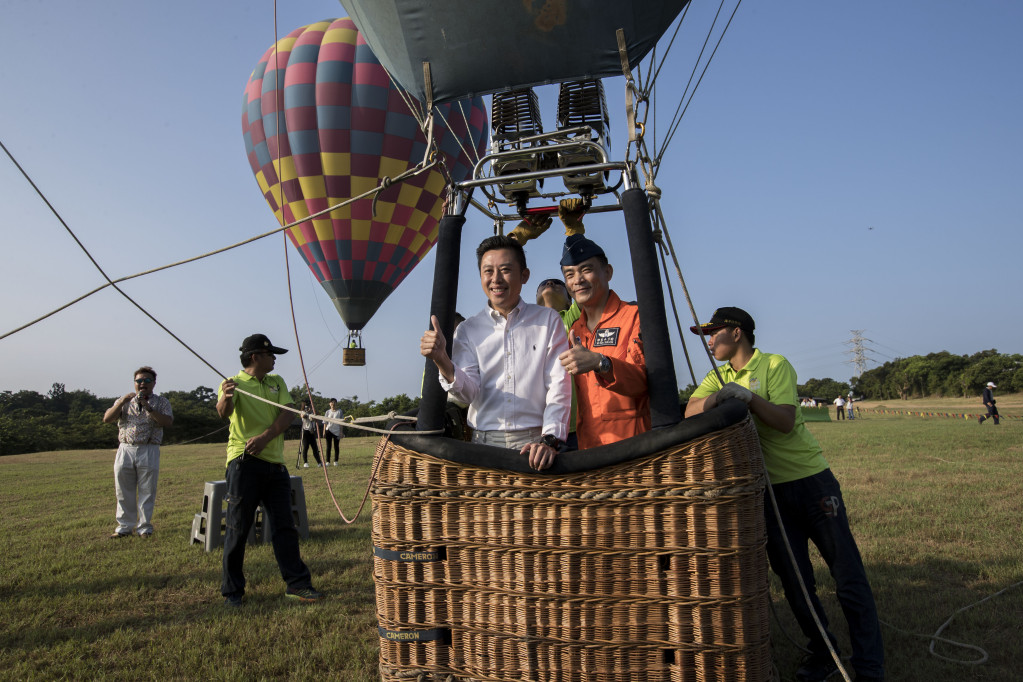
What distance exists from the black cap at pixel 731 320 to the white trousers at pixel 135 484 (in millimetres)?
5325

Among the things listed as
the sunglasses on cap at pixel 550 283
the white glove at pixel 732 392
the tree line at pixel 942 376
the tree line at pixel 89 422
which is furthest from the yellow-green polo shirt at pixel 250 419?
the tree line at pixel 942 376

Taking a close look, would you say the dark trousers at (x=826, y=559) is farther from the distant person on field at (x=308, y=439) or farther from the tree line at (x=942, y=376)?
the tree line at (x=942, y=376)

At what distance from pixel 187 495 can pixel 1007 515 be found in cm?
932

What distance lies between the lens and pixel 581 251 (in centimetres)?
229

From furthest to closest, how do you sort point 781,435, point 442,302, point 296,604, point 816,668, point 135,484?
1. point 135,484
2. point 296,604
3. point 781,435
4. point 816,668
5. point 442,302

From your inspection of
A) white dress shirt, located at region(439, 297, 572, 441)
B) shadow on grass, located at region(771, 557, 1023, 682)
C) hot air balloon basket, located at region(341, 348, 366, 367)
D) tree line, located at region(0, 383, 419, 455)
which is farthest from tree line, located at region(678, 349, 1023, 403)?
white dress shirt, located at region(439, 297, 572, 441)

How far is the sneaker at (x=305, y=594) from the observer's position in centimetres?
378

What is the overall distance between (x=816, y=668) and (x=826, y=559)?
1.40ft

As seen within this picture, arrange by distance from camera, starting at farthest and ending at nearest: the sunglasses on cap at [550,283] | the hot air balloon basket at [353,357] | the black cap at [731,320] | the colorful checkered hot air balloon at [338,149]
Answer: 1. the hot air balloon basket at [353,357]
2. the colorful checkered hot air balloon at [338,149]
3. the sunglasses on cap at [550,283]
4. the black cap at [731,320]

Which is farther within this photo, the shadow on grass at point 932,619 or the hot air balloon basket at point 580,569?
the shadow on grass at point 932,619

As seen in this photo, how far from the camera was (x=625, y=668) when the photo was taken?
1.61 meters

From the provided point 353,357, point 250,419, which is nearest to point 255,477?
point 250,419

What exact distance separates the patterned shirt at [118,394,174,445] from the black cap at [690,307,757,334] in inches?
209

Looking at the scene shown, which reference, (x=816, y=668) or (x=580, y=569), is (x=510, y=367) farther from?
(x=816, y=668)
